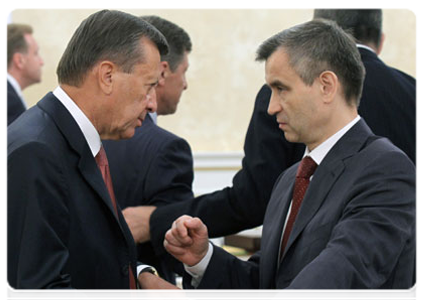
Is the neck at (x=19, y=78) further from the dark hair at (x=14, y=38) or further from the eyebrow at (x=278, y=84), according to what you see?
the eyebrow at (x=278, y=84)

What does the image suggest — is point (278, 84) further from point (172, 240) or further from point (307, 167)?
point (172, 240)

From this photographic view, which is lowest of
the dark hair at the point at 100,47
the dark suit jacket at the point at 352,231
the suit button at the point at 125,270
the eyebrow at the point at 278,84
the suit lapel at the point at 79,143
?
the suit button at the point at 125,270

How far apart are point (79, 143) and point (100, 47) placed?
0.27m

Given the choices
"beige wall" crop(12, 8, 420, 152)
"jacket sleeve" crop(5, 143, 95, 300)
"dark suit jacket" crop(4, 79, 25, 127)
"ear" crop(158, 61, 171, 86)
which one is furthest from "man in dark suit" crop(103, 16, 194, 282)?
"beige wall" crop(12, 8, 420, 152)

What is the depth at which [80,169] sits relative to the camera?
77.6 inches

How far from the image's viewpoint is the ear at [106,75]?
2092 millimetres

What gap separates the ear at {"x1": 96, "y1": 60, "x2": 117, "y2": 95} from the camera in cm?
209

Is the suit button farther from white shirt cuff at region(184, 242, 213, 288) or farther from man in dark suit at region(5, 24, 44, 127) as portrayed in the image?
man in dark suit at region(5, 24, 44, 127)

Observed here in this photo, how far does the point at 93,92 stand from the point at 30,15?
4.43m

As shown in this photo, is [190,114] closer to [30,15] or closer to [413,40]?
[30,15]

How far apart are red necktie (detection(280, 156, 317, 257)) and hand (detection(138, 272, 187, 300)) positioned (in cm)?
41

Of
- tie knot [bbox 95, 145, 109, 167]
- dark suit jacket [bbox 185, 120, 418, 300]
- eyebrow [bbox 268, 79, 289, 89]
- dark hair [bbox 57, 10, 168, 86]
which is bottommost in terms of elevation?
dark suit jacket [bbox 185, 120, 418, 300]

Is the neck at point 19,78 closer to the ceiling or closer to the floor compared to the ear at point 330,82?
closer to the floor

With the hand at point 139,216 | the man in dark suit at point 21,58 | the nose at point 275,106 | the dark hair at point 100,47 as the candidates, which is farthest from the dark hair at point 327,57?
the man in dark suit at point 21,58
